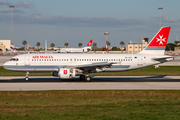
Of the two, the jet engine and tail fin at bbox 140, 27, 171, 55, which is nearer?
the jet engine

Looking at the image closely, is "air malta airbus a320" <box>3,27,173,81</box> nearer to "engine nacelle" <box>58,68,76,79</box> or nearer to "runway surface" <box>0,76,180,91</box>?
"engine nacelle" <box>58,68,76,79</box>

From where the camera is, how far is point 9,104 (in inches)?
777

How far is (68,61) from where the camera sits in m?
37.2

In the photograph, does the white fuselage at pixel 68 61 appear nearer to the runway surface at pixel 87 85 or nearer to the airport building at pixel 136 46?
the runway surface at pixel 87 85

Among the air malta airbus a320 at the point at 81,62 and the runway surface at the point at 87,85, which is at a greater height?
the air malta airbus a320 at the point at 81,62

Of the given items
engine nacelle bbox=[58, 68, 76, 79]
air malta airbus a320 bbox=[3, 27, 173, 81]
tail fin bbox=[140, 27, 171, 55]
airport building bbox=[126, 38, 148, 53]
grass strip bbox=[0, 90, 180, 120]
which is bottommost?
grass strip bbox=[0, 90, 180, 120]

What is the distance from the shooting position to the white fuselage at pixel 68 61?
36625 mm

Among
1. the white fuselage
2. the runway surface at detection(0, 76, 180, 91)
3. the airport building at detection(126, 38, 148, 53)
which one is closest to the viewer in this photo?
the runway surface at detection(0, 76, 180, 91)

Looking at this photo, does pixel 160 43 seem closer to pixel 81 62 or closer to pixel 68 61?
pixel 81 62

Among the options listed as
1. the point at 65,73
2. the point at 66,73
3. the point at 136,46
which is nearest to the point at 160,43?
the point at 66,73

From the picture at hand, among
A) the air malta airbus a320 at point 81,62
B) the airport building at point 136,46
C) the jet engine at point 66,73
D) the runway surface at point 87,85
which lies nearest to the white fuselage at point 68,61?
the air malta airbus a320 at point 81,62

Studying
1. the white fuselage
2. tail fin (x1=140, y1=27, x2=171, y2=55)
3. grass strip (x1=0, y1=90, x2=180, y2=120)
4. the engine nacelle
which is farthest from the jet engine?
tail fin (x1=140, y1=27, x2=171, y2=55)

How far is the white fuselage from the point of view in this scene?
36625 mm

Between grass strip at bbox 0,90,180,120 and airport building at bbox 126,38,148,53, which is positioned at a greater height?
airport building at bbox 126,38,148,53
